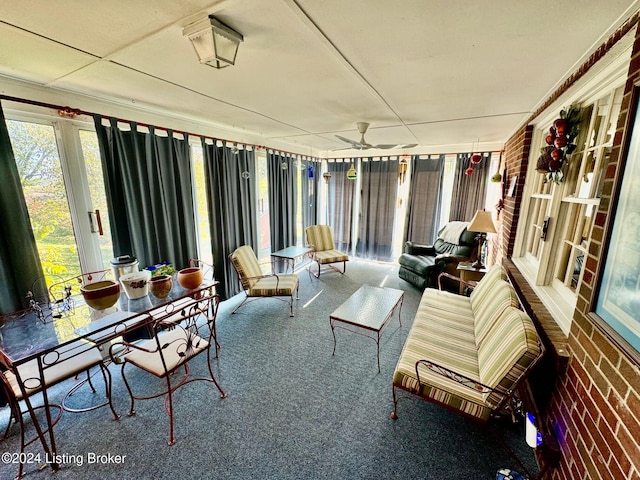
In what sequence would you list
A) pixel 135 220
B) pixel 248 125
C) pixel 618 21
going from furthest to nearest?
1. pixel 248 125
2. pixel 135 220
3. pixel 618 21

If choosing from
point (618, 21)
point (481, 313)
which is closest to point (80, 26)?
point (618, 21)

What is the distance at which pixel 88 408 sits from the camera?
190 centimetres

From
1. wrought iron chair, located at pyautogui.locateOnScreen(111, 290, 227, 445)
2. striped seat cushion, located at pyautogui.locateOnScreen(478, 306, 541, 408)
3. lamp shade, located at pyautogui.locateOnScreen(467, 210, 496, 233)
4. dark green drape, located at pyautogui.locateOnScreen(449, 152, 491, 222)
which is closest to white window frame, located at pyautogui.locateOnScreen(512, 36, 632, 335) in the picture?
striped seat cushion, located at pyautogui.locateOnScreen(478, 306, 541, 408)

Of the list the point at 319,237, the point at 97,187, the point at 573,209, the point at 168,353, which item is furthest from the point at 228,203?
the point at 573,209

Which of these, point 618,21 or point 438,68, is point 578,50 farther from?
point 438,68

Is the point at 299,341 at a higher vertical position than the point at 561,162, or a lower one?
lower

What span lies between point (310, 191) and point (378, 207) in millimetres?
1462

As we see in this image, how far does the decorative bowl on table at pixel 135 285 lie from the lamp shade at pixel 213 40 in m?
1.69

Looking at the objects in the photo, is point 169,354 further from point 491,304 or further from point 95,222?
point 491,304

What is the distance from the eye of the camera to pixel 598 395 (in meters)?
0.98

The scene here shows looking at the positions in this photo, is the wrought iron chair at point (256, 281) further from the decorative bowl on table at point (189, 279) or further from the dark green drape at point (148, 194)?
the decorative bowl on table at point (189, 279)

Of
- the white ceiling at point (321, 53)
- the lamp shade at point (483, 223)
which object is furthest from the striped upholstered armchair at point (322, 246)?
the white ceiling at point (321, 53)

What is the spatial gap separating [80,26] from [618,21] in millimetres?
2366

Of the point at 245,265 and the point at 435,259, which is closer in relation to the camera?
the point at 245,265
